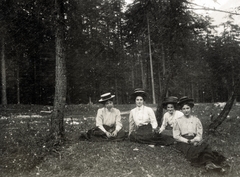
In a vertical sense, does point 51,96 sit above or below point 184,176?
above

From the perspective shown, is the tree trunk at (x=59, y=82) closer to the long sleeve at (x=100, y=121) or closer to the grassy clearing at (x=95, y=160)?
the grassy clearing at (x=95, y=160)

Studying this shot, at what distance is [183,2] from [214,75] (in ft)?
127

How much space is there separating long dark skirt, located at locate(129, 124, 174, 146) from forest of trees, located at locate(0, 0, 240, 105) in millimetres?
3175

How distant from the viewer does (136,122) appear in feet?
26.1

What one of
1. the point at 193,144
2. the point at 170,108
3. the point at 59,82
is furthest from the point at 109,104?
the point at 193,144

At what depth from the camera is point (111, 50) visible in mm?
34938

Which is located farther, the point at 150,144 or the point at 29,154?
the point at 150,144

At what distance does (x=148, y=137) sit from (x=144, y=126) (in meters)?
0.34

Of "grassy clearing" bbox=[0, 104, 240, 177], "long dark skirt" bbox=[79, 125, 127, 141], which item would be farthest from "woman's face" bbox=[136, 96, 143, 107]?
"grassy clearing" bbox=[0, 104, 240, 177]

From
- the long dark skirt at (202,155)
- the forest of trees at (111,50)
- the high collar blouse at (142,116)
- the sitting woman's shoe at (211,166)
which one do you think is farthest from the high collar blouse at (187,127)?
the forest of trees at (111,50)

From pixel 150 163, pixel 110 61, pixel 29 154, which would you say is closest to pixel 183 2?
pixel 150 163

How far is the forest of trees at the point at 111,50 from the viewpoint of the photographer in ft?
31.5

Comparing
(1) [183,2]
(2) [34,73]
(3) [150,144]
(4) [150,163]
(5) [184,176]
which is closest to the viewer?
(5) [184,176]

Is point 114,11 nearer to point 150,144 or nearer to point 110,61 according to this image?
point 110,61
